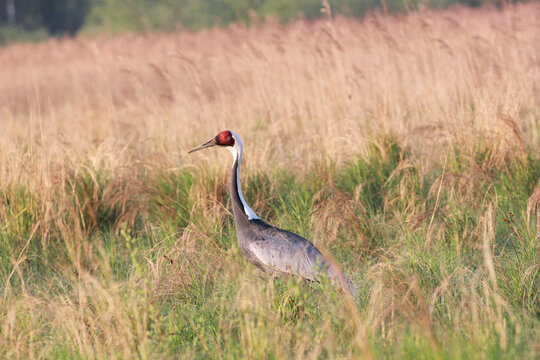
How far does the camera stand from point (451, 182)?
15.0 ft

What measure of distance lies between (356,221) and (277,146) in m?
1.91

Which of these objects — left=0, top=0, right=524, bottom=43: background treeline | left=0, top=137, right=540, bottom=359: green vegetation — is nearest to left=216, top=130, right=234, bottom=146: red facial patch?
left=0, top=137, right=540, bottom=359: green vegetation

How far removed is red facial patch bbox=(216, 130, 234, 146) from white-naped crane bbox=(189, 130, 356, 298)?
6.8 inches

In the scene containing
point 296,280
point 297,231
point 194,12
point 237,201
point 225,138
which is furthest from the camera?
point 194,12

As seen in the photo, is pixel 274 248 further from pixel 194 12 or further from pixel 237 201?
pixel 194 12

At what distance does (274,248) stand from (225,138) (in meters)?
0.90

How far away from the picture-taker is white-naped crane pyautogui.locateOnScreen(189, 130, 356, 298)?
350cm

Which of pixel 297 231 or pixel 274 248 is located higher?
pixel 274 248

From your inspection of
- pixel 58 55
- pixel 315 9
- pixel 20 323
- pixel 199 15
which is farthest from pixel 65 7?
pixel 20 323

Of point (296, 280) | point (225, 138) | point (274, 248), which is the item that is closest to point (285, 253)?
point (274, 248)

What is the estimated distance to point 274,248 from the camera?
3617 mm

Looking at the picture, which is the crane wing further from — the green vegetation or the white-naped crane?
the green vegetation

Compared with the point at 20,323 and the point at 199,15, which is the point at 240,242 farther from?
the point at 199,15

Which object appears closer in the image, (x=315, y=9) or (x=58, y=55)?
(x=58, y=55)
